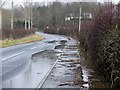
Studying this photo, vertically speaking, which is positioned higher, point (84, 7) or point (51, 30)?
point (84, 7)

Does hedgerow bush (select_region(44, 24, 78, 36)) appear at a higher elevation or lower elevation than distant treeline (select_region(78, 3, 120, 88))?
lower

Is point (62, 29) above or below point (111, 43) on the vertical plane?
below

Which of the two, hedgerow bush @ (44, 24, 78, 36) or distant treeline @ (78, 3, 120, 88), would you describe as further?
hedgerow bush @ (44, 24, 78, 36)

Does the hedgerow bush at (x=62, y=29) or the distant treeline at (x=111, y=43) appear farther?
the hedgerow bush at (x=62, y=29)

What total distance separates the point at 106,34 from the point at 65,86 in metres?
2.35

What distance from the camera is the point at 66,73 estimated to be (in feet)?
43.9

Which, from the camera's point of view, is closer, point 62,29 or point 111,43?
point 111,43

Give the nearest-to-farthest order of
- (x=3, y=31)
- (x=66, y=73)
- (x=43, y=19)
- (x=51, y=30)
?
(x=66, y=73)
(x=3, y=31)
(x=51, y=30)
(x=43, y=19)

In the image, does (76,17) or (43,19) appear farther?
(43,19)

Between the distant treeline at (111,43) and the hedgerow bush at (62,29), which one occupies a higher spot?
the distant treeline at (111,43)

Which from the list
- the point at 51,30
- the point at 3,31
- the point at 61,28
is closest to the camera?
the point at 3,31

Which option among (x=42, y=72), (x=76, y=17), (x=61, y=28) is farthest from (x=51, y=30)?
(x=42, y=72)

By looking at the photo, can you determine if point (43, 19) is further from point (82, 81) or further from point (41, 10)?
point (82, 81)

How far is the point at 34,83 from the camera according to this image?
10766 millimetres
